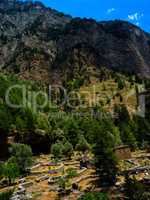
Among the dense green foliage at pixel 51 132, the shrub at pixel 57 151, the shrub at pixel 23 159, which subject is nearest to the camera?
the shrub at pixel 23 159

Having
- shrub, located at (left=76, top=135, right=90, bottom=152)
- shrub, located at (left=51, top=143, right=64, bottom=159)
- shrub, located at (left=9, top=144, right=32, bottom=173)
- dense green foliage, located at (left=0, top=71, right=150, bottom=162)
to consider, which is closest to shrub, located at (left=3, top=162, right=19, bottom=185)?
shrub, located at (left=9, top=144, right=32, bottom=173)

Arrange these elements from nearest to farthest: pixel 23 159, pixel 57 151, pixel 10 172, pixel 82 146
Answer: pixel 10 172 → pixel 23 159 → pixel 57 151 → pixel 82 146

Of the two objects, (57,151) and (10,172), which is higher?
(57,151)

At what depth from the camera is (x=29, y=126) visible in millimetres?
90312

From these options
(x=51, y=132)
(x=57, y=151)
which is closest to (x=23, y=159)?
(x=57, y=151)

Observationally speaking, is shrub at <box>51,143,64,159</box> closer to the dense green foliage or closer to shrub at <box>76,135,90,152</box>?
the dense green foliage

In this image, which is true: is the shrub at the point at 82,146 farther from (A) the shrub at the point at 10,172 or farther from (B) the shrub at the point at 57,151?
(A) the shrub at the point at 10,172

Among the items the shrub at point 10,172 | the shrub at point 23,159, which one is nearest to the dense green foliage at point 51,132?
the shrub at point 23,159

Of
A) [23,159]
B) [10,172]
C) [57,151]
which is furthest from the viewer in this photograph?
[57,151]

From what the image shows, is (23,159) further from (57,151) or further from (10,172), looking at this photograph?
(57,151)

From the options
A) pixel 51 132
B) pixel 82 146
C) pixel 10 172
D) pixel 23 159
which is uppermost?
pixel 51 132

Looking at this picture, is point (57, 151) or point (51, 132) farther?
point (51, 132)

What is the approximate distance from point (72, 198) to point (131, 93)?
461 ft

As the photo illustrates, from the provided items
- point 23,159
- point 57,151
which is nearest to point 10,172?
point 23,159
